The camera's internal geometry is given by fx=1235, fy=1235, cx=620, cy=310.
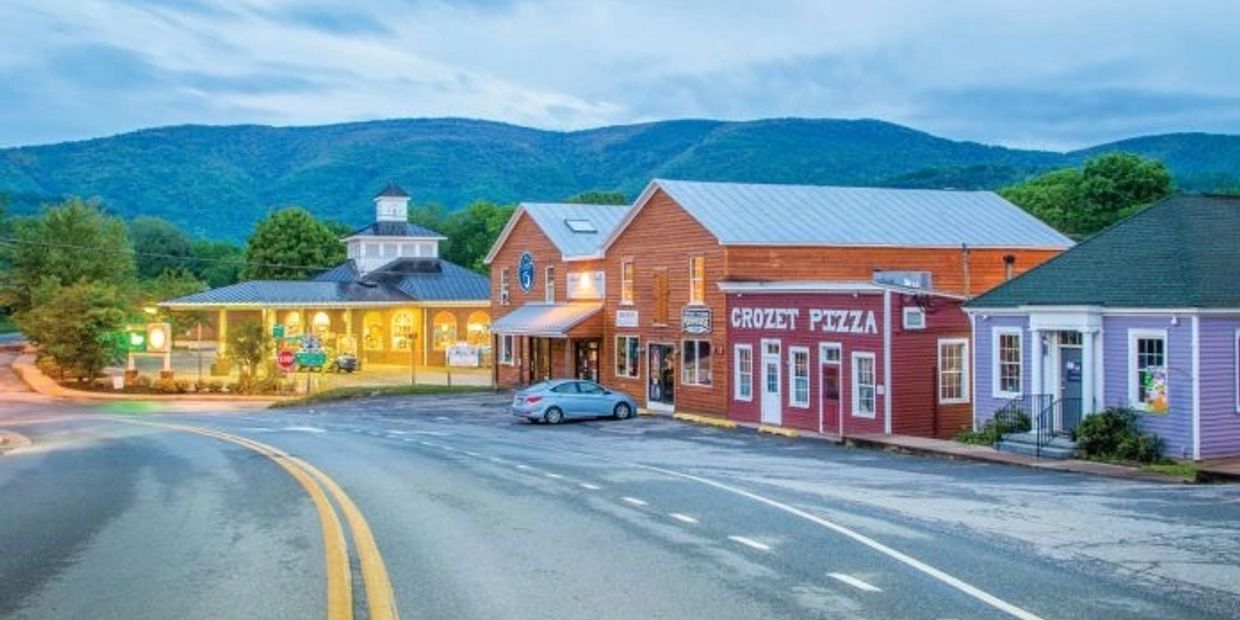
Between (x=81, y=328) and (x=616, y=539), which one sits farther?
(x=81, y=328)

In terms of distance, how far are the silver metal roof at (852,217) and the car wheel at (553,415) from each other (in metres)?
7.63

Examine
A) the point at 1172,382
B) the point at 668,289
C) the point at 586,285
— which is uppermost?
the point at 586,285

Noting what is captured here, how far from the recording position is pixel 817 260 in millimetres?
41000

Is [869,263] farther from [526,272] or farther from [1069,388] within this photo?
[526,272]

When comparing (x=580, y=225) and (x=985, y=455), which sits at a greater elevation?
(x=580, y=225)

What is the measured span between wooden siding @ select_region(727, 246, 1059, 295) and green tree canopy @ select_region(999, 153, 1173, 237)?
131 ft

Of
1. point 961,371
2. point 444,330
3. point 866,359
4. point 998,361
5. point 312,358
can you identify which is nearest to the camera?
point 998,361

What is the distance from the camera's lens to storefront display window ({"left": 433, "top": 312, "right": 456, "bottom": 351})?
75.9 m

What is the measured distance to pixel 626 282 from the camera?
46062 mm

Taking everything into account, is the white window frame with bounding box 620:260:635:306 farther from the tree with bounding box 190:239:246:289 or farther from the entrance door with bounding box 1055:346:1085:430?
the tree with bounding box 190:239:246:289

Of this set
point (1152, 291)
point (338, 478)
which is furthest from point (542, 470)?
point (1152, 291)

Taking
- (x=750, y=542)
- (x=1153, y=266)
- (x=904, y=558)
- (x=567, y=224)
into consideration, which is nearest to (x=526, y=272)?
(x=567, y=224)

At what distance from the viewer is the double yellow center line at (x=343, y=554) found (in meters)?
9.62

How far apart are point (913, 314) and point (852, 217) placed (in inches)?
451
